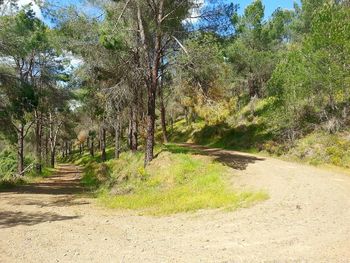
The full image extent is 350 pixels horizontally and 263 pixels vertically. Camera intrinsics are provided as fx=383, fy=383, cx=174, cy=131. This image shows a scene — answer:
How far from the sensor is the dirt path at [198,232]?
303 inches

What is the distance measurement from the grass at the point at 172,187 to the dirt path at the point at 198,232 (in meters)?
0.86

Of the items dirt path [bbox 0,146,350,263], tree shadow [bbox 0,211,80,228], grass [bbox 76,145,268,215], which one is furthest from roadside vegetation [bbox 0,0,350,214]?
tree shadow [bbox 0,211,80,228]

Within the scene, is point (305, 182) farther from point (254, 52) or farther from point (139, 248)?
point (254, 52)

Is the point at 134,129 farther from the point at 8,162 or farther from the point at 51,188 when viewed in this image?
the point at 8,162

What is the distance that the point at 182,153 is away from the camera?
67.4ft

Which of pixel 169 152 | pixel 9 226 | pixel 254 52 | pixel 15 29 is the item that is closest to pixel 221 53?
pixel 169 152

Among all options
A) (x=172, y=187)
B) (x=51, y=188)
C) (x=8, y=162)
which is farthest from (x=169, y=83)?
(x=8, y=162)

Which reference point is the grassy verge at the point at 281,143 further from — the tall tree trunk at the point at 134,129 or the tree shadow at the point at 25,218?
the tree shadow at the point at 25,218

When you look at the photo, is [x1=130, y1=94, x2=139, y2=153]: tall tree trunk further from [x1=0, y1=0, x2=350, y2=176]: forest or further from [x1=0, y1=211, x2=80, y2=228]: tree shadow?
[x1=0, y1=211, x2=80, y2=228]: tree shadow

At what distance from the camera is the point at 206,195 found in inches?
548

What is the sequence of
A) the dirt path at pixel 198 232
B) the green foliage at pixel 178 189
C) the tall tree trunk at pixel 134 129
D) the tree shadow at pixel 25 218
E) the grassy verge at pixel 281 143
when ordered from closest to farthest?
the dirt path at pixel 198 232, the tree shadow at pixel 25 218, the green foliage at pixel 178 189, the grassy verge at pixel 281 143, the tall tree trunk at pixel 134 129

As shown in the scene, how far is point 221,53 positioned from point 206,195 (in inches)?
333

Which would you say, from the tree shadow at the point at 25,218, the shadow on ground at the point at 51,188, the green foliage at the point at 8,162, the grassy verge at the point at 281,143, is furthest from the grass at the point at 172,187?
the green foliage at the point at 8,162

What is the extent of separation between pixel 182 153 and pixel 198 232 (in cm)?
1104
